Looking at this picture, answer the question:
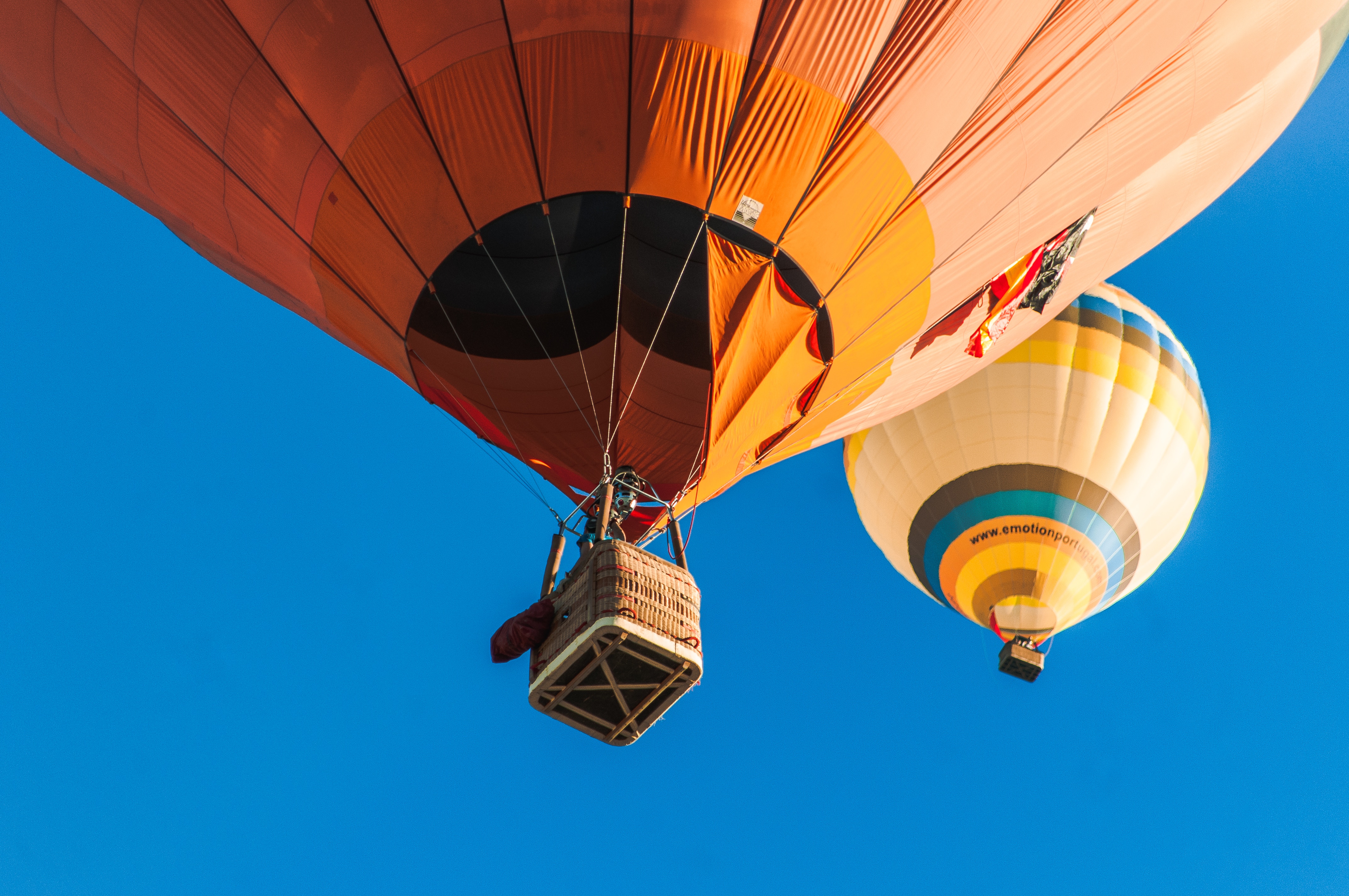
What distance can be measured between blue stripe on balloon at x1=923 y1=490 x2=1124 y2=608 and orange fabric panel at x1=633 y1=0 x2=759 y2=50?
6885mm

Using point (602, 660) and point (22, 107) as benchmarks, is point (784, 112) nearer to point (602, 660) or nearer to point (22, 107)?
point (602, 660)

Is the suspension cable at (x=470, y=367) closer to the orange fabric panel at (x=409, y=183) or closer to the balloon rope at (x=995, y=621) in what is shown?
the orange fabric panel at (x=409, y=183)

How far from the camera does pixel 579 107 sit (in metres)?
5.38

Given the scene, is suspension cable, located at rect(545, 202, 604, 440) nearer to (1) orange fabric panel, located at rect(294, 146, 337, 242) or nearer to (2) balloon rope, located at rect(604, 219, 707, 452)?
(2) balloon rope, located at rect(604, 219, 707, 452)

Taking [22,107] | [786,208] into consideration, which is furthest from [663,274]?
[22,107]

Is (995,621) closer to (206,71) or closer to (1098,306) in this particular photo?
(1098,306)

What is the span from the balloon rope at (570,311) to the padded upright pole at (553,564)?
3.16 feet

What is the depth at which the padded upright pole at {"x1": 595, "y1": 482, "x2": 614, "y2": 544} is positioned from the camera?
5941 mm

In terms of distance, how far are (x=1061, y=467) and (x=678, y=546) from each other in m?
6.38

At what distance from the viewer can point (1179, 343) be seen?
38.7 ft

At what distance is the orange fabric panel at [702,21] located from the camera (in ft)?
17.1

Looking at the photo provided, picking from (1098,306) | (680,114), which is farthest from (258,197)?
(1098,306)

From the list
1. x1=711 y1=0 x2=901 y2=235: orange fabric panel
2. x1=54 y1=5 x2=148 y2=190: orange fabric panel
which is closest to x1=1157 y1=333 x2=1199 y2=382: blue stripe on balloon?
x1=711 y1=0 x2=901 y2=235: orange fabric panel

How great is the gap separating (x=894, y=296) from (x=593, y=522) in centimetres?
204
